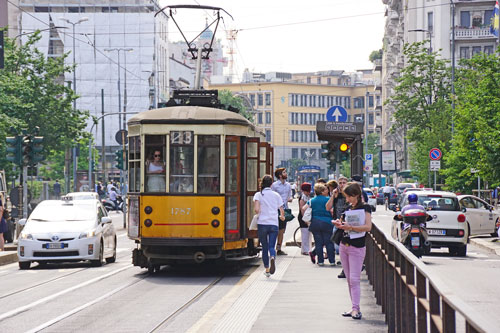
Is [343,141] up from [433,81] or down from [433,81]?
down

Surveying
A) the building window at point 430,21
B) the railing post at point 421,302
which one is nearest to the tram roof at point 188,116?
the railing post at point 421,302

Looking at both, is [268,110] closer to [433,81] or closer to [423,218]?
[433,81]

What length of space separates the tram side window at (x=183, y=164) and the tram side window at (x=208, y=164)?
0.52ft

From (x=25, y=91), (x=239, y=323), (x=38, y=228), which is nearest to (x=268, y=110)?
(x=25, y=91)

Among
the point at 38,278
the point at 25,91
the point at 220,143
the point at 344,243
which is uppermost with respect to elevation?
the point at 25,91

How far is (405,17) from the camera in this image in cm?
9869

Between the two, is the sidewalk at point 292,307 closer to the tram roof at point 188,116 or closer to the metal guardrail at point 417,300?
the metal guardrail at point 417,300

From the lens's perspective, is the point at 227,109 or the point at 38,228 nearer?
the point at 227,109

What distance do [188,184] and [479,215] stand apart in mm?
16114

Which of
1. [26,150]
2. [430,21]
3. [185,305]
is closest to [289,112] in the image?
[430,21]

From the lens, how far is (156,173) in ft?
58.8

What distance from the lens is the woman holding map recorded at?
11.0 metres

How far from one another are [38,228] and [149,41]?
3064 inches

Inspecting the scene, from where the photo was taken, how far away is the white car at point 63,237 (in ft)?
67.7
